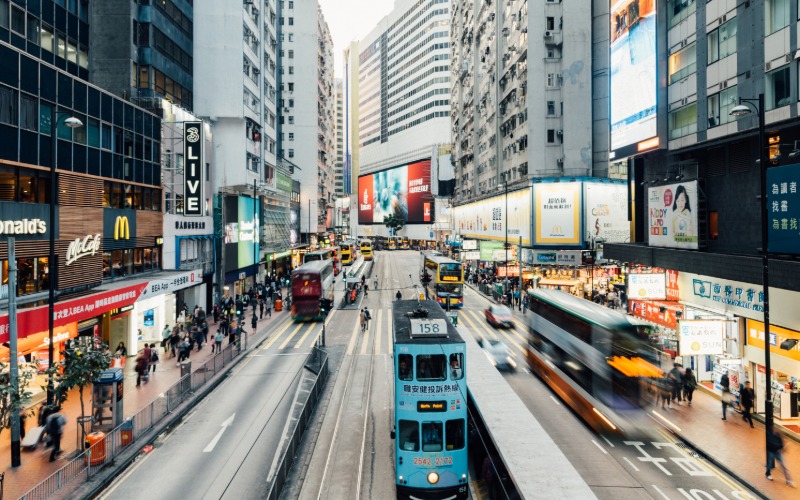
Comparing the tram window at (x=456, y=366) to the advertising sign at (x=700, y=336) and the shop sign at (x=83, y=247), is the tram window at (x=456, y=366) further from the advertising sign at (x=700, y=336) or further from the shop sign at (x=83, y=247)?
the shop sign at (x=83, y=247)

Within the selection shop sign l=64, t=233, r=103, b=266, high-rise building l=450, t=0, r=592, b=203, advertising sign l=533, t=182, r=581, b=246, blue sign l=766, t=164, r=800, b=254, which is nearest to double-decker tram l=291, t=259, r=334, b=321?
shop sign l=64, t=233, r=103, b=266

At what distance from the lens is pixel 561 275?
51656mm

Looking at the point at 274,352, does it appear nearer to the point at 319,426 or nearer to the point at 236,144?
the point at 319,426

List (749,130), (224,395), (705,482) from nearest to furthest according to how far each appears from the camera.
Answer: (705,482) < (749,130) < (224,395)

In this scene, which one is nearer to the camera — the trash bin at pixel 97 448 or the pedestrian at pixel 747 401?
the trash bin at pixel 97 448

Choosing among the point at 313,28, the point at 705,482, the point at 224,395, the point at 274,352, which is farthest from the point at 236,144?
the point at 313,28

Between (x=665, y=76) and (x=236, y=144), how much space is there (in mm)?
35491

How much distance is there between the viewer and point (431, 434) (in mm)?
12961

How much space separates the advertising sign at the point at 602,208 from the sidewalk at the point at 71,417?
34879mm

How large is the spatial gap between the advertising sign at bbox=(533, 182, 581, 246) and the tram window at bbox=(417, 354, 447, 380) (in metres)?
40.7

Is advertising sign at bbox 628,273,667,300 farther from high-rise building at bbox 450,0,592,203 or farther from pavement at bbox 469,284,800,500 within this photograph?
high-rise building at bbox 450,0,592,203

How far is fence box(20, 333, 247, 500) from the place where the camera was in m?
13.3

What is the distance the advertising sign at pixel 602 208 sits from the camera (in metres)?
50.9

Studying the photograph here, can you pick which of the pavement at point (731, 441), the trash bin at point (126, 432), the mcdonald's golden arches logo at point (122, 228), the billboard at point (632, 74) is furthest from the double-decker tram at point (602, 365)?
the mcdonald's golden arches logo at point (122, 228)
